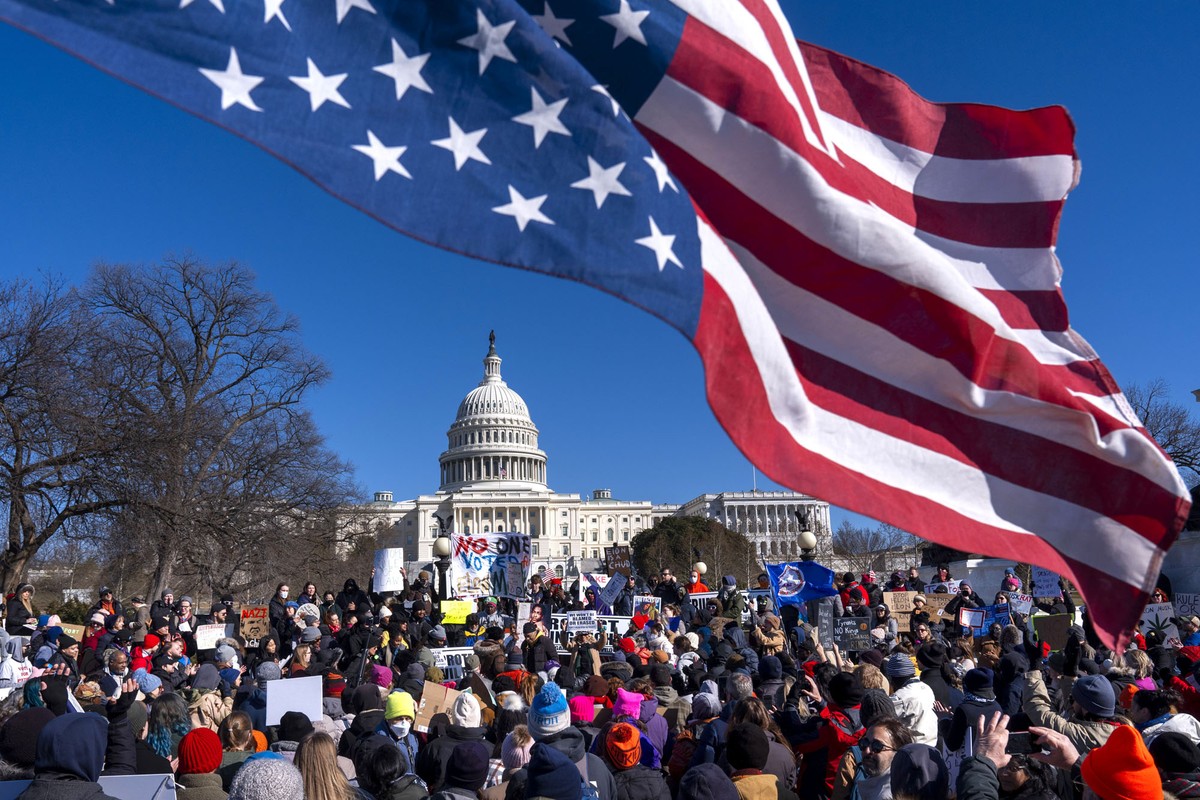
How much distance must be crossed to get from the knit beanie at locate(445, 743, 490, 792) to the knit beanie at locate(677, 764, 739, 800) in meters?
0.92

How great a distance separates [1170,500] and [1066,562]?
490 mm

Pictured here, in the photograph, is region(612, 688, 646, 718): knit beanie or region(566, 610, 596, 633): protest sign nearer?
region(612, 688, 646, 718): knit beanie

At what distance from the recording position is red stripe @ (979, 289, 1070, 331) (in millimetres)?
4566

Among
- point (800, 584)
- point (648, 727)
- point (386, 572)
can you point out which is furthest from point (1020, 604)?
point (386, 572)

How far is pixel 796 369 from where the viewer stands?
4.05 metres

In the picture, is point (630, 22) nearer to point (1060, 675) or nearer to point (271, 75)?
point (271, 75)

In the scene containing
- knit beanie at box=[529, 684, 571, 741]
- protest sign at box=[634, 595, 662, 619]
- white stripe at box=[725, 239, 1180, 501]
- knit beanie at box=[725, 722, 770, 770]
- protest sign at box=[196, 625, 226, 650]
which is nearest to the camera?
white stripe at box=[725, 239, 1180, 501]

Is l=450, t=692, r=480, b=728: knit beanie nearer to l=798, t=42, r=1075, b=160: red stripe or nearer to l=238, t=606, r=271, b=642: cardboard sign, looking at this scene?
l=798, t=42, r=1075, b=160: red stripe

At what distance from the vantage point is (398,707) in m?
7.07

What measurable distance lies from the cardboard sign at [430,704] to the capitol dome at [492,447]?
413 feet

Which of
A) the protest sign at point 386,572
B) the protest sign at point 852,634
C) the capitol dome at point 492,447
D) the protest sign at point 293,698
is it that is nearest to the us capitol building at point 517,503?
the capitol dome at point 492,447

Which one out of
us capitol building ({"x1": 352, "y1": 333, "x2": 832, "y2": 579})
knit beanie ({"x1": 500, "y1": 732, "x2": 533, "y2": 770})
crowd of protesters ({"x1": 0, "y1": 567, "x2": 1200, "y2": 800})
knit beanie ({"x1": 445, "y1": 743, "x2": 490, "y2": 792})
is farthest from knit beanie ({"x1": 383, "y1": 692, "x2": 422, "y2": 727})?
us capitol building ({"x1": 352, "y1": 333, "x2": 832, "y2": 579})

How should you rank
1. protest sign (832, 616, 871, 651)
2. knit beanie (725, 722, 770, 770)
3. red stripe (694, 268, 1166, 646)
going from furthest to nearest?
protest sign (832, 616, 871, 651) < knit beanie (725, 722, 770, 770) < red stripe (694, 268, 1166, 646)

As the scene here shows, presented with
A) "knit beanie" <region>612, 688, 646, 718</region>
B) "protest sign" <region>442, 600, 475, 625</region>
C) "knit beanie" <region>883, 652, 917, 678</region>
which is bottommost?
"knit beanie" <region>612, 688, 646, 718</region>
